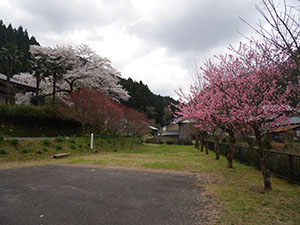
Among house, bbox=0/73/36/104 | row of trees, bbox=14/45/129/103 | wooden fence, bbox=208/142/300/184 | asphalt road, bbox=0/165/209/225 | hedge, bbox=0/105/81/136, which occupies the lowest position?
asphalt road, bbox=0/165/209/225

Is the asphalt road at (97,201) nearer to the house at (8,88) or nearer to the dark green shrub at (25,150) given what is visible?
the dark green shrub at (25,150)

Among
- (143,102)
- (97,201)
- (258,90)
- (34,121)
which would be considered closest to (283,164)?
(258,90)

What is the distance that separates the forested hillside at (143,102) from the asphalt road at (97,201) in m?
35.0

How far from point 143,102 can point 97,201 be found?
42.1 m

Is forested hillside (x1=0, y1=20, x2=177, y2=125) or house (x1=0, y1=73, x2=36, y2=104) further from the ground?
forested hillside (x1=0, y1=20, x2=177, y2=125)

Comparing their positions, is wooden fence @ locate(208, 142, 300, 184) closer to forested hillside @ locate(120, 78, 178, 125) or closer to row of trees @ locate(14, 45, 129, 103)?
row of trees @ locate(14, 45, 129, 103)

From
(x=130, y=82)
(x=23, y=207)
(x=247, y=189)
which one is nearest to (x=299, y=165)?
(x=247, y=189)

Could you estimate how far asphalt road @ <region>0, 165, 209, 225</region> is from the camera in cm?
297

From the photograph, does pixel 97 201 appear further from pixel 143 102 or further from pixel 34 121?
pixel 143 102

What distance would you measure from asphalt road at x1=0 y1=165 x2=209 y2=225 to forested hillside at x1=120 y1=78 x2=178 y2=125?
35.0 m

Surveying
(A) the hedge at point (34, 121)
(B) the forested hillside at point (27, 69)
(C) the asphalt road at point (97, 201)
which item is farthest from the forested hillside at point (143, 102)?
(C) the asphalt road at point (97, 201)

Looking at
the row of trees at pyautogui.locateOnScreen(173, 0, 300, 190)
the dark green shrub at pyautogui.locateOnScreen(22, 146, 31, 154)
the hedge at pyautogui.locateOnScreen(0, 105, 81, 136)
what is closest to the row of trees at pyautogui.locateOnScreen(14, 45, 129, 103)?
the hedge at pyautogui.locateOnScreen(0, 105, 81, 136)

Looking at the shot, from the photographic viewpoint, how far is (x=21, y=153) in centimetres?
907

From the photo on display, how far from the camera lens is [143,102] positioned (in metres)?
45.6
